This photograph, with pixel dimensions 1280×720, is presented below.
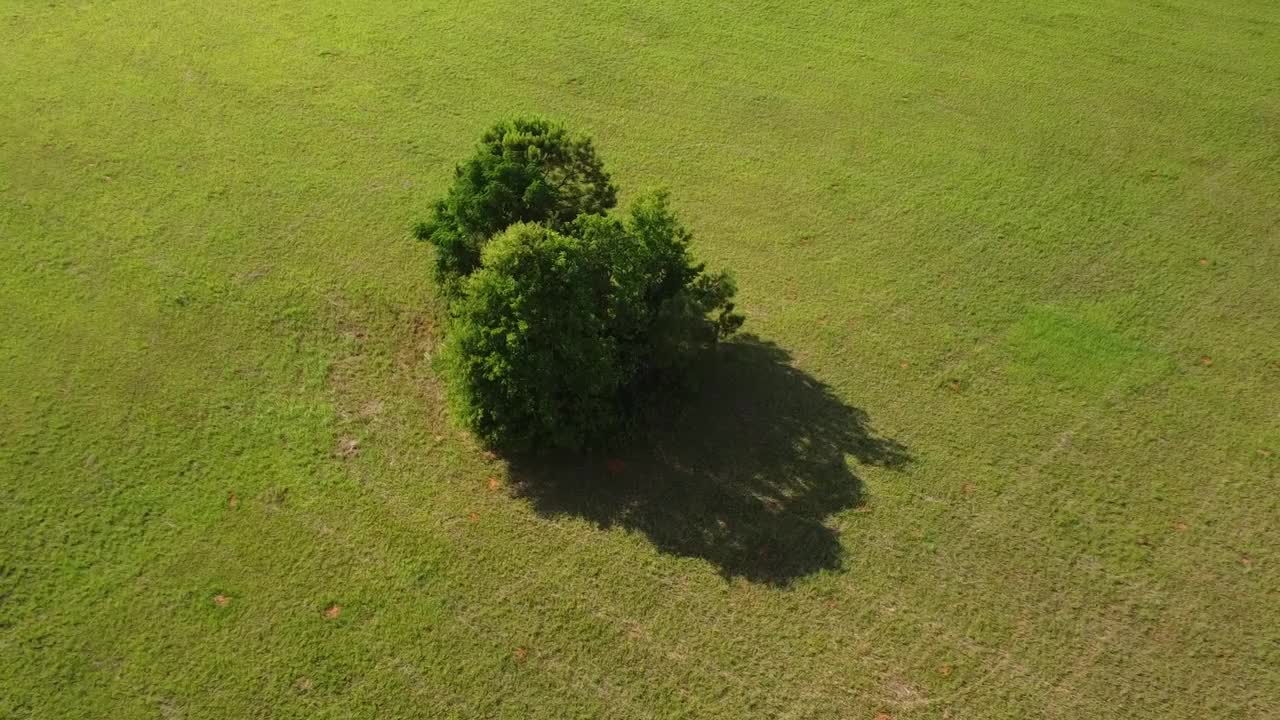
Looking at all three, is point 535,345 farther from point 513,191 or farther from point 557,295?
point 513,191

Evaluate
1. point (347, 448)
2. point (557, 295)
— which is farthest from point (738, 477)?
point (347, 448)

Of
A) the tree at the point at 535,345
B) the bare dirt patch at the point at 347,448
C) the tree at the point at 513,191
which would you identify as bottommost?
the bare dirt patch at the point at 347,448

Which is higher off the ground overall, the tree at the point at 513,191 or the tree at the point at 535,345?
the tree at the point at 513,191

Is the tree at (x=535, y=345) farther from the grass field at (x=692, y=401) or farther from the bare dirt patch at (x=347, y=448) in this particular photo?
the bare dirt patch at (x=347, y=448)

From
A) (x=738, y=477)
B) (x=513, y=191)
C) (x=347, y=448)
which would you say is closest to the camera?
(x=738, y=477)

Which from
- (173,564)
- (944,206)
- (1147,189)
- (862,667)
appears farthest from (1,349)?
(1147,189)

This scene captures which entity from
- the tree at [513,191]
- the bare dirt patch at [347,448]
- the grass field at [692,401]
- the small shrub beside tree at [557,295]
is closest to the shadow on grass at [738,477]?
the grass field at [692,401]

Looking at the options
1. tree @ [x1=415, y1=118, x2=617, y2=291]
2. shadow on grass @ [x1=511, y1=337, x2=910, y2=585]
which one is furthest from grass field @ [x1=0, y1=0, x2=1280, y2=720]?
tree @ [x1=415, y1=118, x2=617, y2=291]
